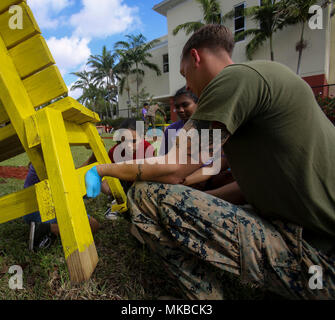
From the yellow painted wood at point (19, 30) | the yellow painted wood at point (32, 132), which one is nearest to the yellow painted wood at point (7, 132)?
the yellow painted wood at point (32, 132)

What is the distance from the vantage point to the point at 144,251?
1.64 metres

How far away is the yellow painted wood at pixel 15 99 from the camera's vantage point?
3.38ft

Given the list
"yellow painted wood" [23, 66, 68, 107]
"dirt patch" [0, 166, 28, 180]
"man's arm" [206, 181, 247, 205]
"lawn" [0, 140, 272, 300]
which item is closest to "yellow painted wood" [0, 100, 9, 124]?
"yellow painted wood" [23, 66, 68, 107]

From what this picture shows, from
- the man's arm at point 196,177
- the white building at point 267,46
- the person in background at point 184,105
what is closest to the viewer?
the man's arm at point 196,177

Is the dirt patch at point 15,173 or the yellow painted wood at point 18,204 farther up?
the yellow painted wood at point 18,204

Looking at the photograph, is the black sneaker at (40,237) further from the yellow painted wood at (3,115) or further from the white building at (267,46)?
the white building at (267,46)

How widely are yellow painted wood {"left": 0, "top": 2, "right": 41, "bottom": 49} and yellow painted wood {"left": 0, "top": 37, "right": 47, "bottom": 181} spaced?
37mm

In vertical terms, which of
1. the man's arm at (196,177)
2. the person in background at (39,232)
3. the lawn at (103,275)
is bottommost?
the lawn at (103,275)

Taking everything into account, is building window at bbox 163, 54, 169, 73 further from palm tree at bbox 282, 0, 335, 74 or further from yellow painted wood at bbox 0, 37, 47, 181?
yellow painted wood at bbox 0, 37, 47, 181

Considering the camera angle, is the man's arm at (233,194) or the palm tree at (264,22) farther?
the palm tree at (264,22)

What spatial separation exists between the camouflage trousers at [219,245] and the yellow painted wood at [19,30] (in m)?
0.92

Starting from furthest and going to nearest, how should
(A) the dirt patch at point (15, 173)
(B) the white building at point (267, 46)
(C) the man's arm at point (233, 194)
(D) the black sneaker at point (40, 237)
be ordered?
(B) the white building at point (267, 46), (A) the dirt patch at point (15, 173), (D) the black sneaker at point (40, 237), (C) the man's arm at point (233, 194)

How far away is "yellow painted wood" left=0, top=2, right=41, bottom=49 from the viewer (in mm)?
1042
